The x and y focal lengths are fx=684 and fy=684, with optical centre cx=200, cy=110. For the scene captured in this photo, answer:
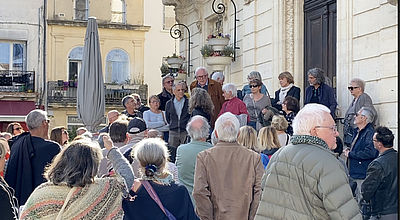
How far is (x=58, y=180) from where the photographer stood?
4.60m

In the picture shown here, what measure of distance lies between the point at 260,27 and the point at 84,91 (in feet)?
13.5

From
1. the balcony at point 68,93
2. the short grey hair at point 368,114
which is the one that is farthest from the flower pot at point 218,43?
the balcony at point 68,93

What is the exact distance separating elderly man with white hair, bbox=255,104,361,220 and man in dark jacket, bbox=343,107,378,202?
159 inches

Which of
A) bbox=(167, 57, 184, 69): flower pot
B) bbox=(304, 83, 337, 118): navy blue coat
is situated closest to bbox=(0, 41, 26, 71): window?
bbox=(167, 57, 184, 69): flower pot

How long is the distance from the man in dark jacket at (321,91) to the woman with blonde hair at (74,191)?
6.58 meters

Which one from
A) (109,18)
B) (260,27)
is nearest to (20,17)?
(109,18)

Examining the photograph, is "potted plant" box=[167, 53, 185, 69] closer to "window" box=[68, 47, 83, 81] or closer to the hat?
the hat

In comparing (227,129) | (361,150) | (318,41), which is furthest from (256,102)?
(227,129)

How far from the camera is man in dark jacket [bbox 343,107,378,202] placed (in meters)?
8.80

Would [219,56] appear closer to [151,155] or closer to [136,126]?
[136,126]

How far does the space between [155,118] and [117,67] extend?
27828 mm

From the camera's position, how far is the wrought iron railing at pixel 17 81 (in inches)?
1407

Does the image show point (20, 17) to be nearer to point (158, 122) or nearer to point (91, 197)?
point (158, 122)

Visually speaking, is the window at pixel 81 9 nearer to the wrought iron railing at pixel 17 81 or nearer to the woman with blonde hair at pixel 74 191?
the wrought iron railing at pixel 17 81
